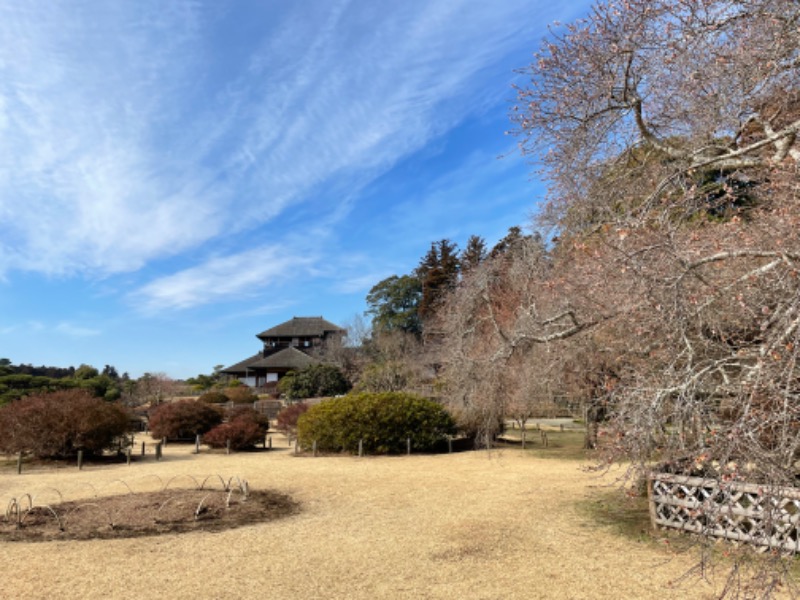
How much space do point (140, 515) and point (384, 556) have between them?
383 centimetres

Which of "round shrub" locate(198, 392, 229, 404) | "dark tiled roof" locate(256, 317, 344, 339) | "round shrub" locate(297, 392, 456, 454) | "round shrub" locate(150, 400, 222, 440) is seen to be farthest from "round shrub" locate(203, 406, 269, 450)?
"dark tiled roof" locate(256, 317, 344, 339)

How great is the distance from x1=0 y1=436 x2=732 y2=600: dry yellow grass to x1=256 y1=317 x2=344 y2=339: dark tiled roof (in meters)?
40.6

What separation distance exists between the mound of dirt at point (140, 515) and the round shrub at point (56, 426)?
16.4 ft

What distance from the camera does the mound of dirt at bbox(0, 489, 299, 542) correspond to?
6.80m

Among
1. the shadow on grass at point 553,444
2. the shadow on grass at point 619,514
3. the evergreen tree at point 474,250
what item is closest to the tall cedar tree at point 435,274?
the evergreen tree at point 474,250

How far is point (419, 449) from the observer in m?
16.1

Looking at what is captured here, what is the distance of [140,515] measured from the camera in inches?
297

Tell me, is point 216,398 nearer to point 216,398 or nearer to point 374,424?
point 216,398

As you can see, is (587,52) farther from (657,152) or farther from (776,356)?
(776,356)

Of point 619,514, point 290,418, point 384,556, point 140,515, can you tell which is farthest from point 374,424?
point 384,556

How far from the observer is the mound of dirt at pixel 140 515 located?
268 inches

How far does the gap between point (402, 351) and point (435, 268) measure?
10486 millimetres

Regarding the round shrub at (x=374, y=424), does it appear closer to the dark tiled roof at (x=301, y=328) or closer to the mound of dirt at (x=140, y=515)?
the mound of dirt at (x=140, y=515)

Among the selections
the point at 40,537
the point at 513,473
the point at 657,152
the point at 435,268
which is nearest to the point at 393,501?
the point at 513,473
